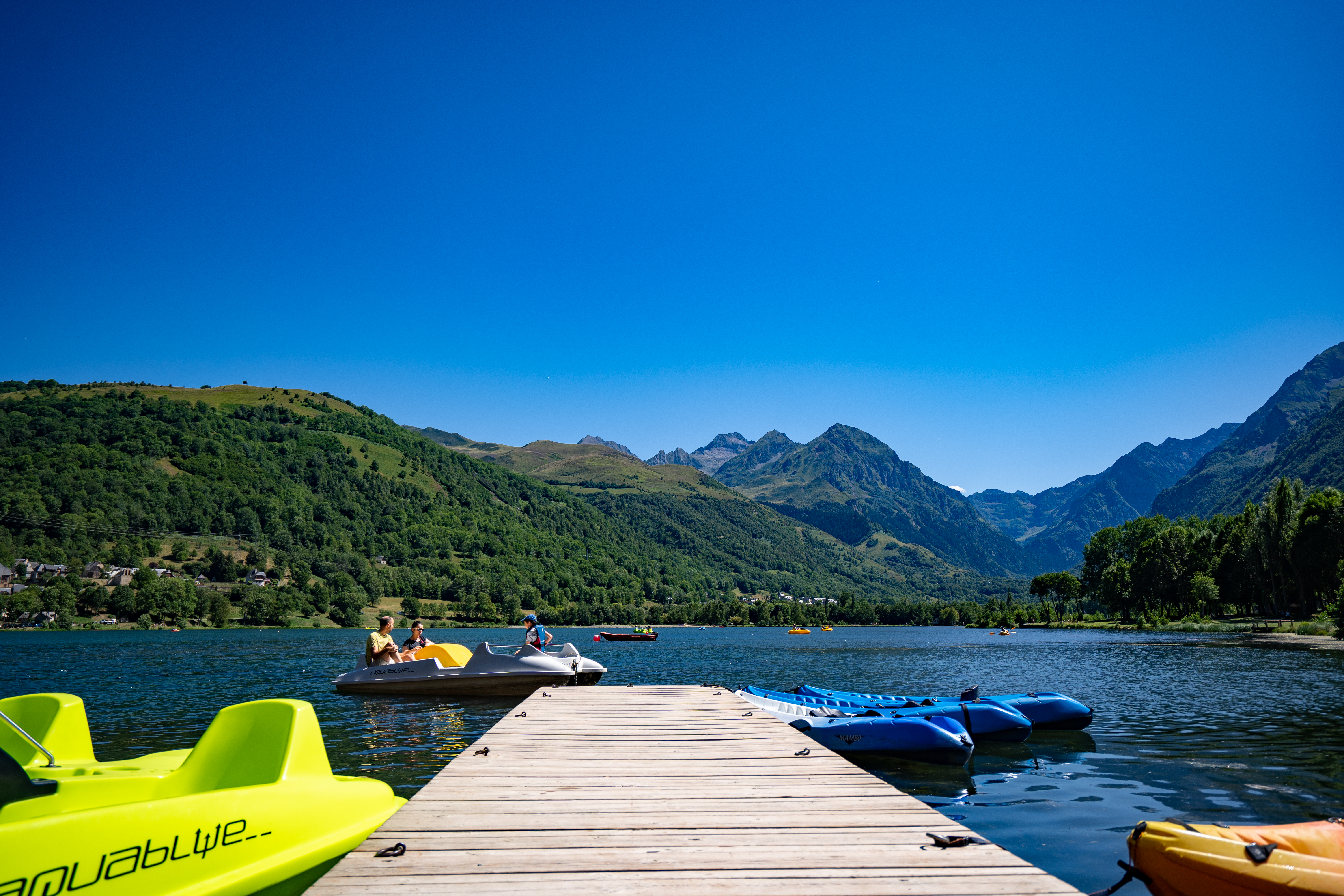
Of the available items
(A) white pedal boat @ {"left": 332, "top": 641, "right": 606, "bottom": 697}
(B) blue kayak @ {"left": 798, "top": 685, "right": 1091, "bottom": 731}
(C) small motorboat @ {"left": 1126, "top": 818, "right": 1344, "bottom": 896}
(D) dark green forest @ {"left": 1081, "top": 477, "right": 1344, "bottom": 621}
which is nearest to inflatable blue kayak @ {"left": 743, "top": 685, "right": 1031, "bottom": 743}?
(B) blue kayak @ {"left": 798, "top": 685, "right": 1091, "bottom": 731}

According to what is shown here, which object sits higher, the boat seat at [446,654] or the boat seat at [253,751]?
the boat seat at [253,751]

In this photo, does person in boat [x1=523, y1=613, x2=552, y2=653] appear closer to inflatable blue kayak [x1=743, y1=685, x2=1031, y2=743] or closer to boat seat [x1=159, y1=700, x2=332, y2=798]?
inflatable blue kayak [x1=743, y1=685, x2=1031, y2=743]

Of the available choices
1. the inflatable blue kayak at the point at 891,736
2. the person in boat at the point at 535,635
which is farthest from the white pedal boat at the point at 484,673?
the inflatable blue kayak at the point at 891,736

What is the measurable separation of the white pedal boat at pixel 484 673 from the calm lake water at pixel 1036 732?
2.03 feet

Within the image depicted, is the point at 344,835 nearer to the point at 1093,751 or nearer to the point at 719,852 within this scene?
the point at 719,852

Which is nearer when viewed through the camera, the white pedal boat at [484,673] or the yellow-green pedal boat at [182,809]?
the yellow-green pedal boat at [182,809]

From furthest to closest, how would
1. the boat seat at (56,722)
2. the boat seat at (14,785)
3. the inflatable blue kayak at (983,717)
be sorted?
the inflatable blue kayak at (983,717) < the boat seat at (56,722) < the boat seat at (14,785)

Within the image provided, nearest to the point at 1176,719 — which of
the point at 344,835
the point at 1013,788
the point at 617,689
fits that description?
the point at 1013,788

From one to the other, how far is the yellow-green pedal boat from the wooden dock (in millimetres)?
881

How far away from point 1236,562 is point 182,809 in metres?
128

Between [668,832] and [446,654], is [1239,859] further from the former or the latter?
[446,654]

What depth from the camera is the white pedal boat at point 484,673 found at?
84.5 feet

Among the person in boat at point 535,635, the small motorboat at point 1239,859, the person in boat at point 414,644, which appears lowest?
the person in boat at point 414,644

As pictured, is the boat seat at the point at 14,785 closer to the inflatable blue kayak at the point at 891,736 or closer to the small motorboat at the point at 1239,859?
the small motorboat at the point at 1239,859
